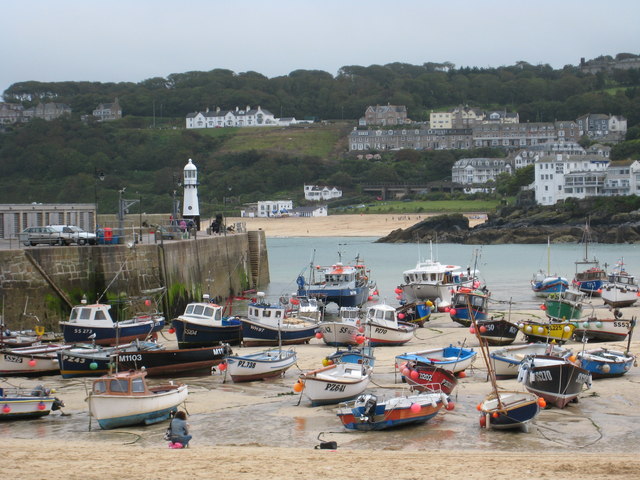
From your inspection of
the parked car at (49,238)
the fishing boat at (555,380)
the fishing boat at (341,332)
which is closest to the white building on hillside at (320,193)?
the parked car at (49,238)

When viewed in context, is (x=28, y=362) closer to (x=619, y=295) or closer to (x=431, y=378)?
(x=431, y=378)

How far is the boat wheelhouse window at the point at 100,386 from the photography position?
19.1 meters

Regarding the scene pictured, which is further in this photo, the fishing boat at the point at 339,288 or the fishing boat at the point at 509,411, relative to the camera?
the fishing boat at the point at 339,288

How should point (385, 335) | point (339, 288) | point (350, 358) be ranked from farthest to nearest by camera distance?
point (339, 288) → point (385, 335) → point (350, 358)

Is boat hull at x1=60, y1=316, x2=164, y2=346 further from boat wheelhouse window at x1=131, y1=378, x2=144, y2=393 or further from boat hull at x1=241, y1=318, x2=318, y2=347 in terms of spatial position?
boat wheelhouse window at x1=131, y1=378, x2=144, y2=393

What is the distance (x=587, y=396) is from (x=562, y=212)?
83945mm

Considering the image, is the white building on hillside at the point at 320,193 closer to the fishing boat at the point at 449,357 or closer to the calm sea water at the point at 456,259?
the calm sea water at the point at 456,259

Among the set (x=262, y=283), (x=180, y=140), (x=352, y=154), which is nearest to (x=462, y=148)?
(x=352, y=154)

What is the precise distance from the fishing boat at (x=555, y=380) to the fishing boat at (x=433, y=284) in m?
20.0

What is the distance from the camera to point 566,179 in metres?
112

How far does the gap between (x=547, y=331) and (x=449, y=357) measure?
563 centimetres

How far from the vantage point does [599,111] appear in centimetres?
19625

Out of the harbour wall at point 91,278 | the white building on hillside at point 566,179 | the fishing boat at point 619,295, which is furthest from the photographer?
the white building on hillside at point 566,179

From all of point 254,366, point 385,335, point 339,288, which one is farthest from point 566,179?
point 254,366
